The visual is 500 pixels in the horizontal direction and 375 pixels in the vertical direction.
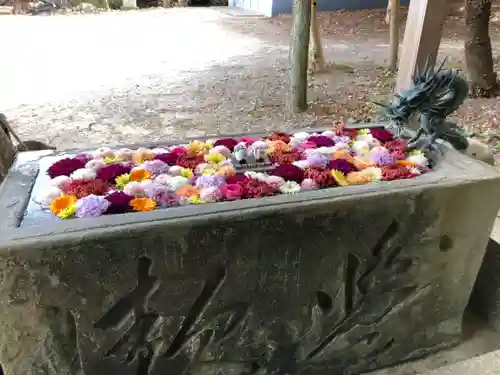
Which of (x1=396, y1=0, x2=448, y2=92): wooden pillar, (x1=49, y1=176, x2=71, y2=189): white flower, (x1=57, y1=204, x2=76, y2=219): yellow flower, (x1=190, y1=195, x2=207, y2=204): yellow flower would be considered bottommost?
(x1=190, y1=195, x2=207, y2=204): yellow flower

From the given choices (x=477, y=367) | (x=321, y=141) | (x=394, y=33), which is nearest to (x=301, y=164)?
(x=321, y=141)

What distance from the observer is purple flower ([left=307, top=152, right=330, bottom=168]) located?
1.99m

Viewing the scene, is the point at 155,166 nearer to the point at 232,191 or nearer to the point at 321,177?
the point at 232,191

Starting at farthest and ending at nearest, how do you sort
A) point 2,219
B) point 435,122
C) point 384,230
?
point 435,122
point 384,230
point 2,219

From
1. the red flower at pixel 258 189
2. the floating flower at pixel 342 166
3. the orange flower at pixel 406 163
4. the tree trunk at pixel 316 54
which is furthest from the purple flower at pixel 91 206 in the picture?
the tree trunk at pixel 316 54

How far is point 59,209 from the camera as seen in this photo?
1.62m

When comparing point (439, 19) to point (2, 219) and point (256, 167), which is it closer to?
point (256, 167)

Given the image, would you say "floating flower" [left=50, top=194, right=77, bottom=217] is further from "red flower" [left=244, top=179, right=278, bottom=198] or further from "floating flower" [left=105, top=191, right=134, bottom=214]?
"red flower" [left=244, top=179, right=278, bottom=198]

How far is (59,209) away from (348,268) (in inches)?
38.7

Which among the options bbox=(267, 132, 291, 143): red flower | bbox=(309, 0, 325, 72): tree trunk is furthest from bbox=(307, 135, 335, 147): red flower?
bbox=(309, 0, 325, 72): tree trunk

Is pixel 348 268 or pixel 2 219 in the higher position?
pixel 2 219

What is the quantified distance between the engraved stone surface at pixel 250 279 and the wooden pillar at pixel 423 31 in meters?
1.34

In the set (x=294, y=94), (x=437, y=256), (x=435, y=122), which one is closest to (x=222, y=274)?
(x=437, y=256)

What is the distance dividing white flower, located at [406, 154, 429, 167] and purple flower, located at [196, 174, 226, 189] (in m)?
0.76
